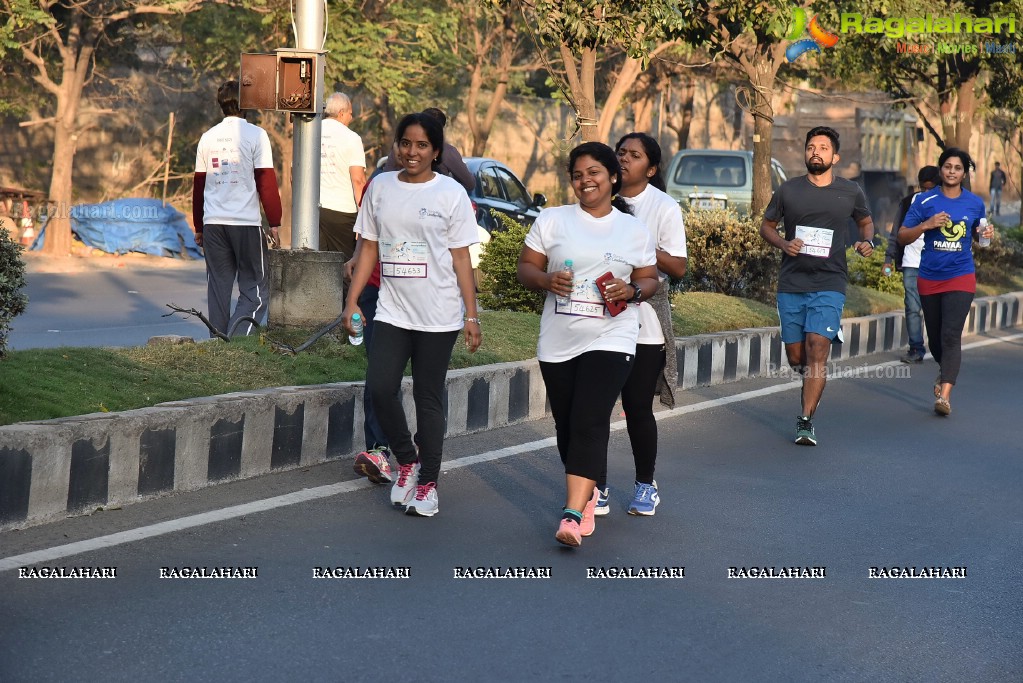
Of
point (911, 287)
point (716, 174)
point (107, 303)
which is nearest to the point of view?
point (911, 287)

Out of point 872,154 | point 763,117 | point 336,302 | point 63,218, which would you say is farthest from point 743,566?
point 872,154

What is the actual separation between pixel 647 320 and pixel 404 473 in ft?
4.15

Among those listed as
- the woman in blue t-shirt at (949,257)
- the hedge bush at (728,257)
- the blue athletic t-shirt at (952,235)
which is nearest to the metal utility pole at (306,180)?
the woman in blue t-shirt at (949,257)

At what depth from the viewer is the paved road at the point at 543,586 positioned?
4500 mm

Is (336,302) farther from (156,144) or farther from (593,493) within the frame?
(156,144)

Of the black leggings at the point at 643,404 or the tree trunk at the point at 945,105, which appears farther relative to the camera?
the tree trunk at the point at 945,105

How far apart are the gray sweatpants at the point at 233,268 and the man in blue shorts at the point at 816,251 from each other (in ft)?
11.1

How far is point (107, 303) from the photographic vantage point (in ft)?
51.8

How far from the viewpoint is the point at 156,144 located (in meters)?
29.0

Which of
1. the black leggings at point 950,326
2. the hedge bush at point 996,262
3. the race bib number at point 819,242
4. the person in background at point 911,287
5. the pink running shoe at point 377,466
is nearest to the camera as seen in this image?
the pink running shoe at point 377,466

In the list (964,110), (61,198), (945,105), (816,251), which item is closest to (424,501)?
(816,251)

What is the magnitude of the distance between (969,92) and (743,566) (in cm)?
1792

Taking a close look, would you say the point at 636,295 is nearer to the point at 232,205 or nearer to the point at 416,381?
the point at 416,381

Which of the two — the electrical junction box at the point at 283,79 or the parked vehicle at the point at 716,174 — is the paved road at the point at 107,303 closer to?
the electrical junction box at the point at 283,79
